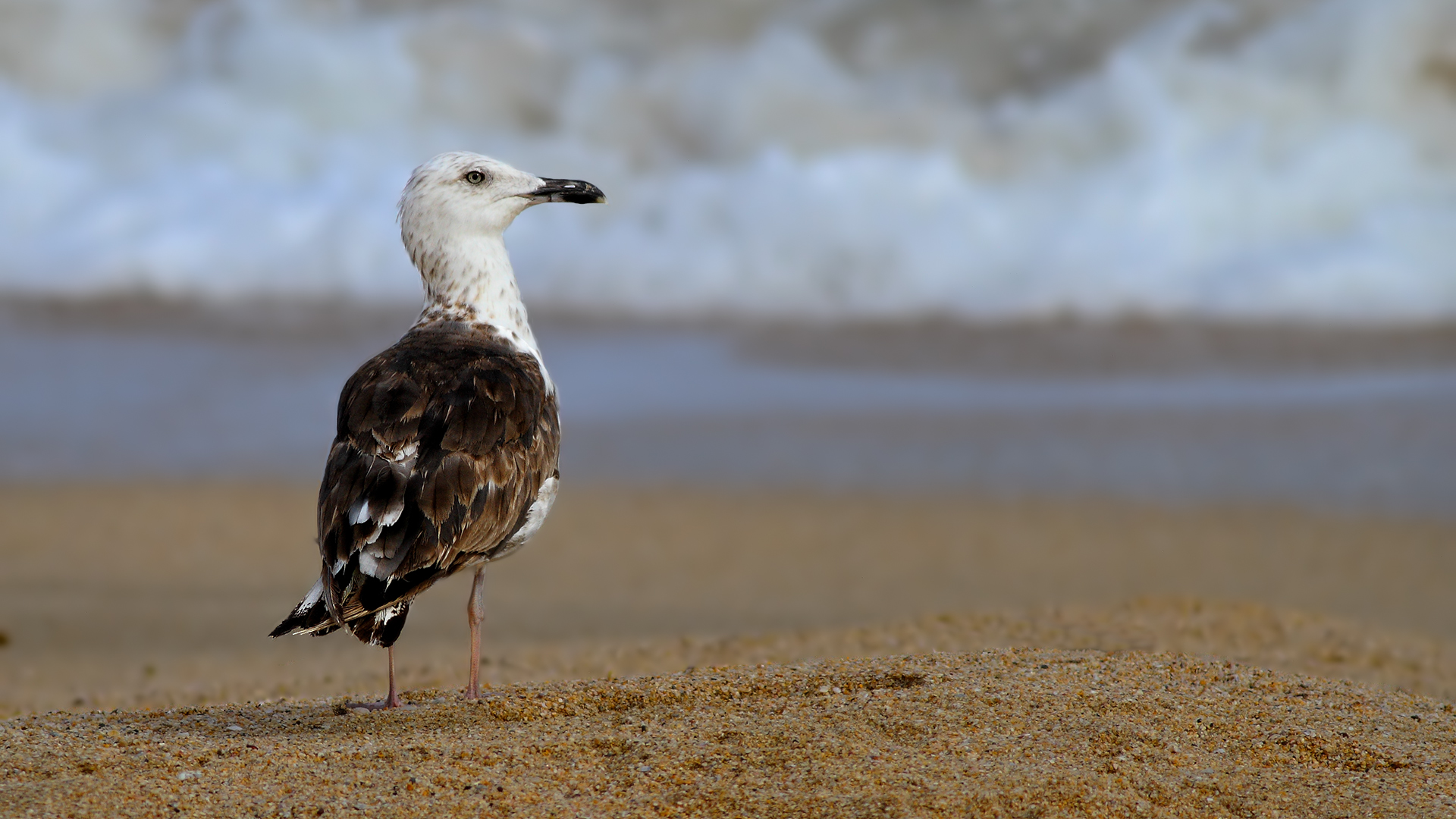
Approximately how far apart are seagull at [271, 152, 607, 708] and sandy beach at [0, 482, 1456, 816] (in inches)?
15.9

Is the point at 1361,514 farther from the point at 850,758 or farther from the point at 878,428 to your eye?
the point at 850,758

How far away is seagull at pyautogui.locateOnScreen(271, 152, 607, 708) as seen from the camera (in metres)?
4.80

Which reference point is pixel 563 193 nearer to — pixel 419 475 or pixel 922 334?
pixel 419 475

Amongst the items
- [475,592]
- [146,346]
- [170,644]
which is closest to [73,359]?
[146,346]

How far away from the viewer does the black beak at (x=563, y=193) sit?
646 cm

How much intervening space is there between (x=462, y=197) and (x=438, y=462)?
1679mm

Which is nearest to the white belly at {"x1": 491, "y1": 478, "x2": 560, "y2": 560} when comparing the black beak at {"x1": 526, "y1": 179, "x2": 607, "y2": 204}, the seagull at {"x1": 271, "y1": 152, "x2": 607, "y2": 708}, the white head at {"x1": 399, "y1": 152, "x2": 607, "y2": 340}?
the seagull at {"x1": 271, "y1": 152, "x2": 607, "y2": 708}

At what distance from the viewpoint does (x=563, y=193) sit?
21.2 ft

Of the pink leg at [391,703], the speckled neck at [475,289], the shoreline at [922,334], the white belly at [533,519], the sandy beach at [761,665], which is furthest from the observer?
the shoreline at [922,334]

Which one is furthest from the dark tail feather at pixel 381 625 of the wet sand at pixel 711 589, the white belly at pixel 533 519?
the wet sand at pixel 711 589

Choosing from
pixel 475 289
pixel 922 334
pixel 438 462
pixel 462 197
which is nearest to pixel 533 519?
pixel 438 462

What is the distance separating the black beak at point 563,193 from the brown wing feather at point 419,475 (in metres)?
1.01

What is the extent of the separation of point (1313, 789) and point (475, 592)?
9.33 ft

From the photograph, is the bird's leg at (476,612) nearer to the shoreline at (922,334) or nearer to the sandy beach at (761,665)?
the sandy beach at (761,665)
